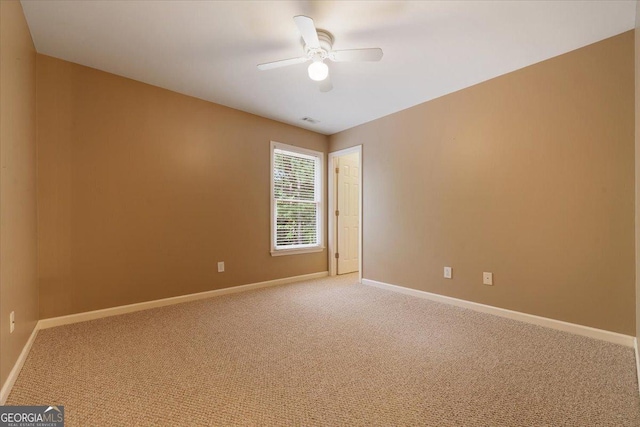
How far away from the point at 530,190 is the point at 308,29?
2420mm

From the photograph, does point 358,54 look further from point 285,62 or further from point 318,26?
point 285,62

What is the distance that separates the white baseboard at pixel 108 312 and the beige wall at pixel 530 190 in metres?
1.90

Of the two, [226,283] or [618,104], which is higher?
[618,104]

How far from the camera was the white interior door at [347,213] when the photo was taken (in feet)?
16.3

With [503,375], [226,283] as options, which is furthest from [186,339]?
[503,375]

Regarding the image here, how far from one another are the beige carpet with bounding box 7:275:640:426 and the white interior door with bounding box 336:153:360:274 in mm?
2231

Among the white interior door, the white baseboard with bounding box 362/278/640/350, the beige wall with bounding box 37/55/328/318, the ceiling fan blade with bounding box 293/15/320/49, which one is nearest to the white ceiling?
the ceiling fan blade with bounding box 293/15/320/49

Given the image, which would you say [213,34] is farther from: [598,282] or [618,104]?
[598,282]

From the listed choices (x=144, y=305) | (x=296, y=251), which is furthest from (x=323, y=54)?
(x=144, y=305)

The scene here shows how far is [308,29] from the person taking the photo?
1888mm

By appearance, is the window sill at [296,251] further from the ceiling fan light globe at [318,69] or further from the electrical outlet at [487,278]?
the ceiling fan light globe at [318,69]

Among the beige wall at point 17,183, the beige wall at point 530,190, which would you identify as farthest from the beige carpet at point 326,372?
the beige wall at point 530,190

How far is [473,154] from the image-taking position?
3.12 meters

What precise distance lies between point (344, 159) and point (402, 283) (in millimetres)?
2353
